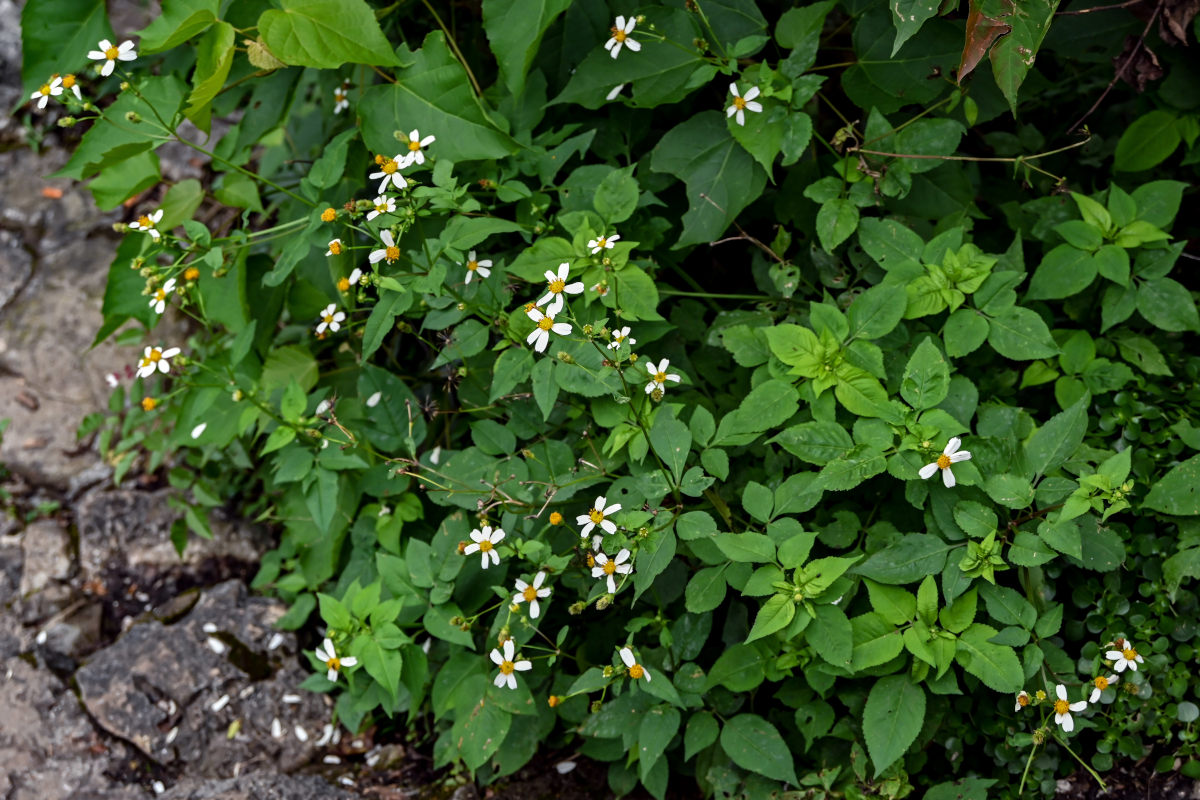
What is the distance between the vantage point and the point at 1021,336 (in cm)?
205

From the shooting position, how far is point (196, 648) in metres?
2.79

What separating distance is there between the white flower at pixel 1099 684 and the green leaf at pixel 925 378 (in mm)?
640

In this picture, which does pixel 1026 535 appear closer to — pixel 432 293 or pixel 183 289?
pixel 432 293

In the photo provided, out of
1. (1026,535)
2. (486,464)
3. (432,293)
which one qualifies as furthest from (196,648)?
(1026,535)

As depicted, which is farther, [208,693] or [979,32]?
[208,693]

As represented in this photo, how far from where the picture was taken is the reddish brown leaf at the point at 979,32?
1.89 metres

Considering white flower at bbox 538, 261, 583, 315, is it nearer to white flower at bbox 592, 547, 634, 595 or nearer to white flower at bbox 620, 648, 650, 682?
white flower at bbox 592, 547, 634, 595

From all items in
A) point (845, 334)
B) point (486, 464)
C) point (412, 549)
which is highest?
point (845, 334)

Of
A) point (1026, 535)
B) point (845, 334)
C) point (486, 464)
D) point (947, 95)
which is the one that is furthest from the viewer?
point (947, 95)

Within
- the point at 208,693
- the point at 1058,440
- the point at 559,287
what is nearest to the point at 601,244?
the point at 559,287

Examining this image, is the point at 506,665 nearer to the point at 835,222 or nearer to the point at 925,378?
the point at 925,378

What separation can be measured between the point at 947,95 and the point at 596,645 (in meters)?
1.72

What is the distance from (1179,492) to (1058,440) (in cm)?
27

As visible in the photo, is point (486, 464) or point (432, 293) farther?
point (486, 464)
